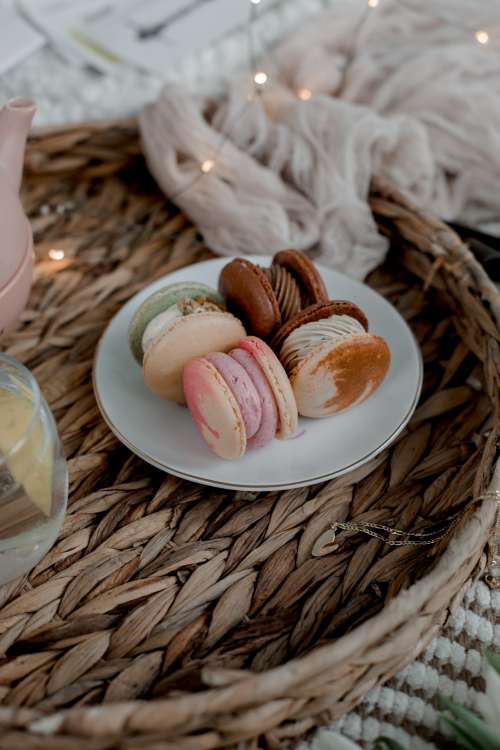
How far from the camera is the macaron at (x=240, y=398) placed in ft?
1.78

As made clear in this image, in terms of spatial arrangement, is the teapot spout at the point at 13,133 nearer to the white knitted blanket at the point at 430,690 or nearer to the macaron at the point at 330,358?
the macaron at the point at 330,358

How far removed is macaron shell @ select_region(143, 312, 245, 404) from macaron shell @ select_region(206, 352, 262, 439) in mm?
36

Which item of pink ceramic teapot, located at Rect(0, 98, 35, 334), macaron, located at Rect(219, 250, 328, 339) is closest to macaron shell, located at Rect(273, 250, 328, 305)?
macaron, located at Rect(219, 250, 328, 339)

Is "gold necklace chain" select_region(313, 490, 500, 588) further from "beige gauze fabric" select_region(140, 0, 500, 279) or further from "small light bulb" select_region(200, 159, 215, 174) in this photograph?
"small light bulb" select_region(200, 159, 215, 174)

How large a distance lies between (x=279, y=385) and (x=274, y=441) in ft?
0.19

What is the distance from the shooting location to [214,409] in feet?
1.79

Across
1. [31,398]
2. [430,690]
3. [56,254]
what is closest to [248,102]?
[56,254]

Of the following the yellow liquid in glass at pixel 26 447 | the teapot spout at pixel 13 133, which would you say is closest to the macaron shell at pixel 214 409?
the yellow liquid in glass at pixel 26 447

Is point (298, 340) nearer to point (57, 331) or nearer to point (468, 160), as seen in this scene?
point (57, 331)

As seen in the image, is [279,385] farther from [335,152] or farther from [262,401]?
[335,152]

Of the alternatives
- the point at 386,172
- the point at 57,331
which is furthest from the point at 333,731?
the point at 386,172

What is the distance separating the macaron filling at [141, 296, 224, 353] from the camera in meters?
0.62

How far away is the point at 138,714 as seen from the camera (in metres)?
0.40

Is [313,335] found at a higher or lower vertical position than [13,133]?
lower
